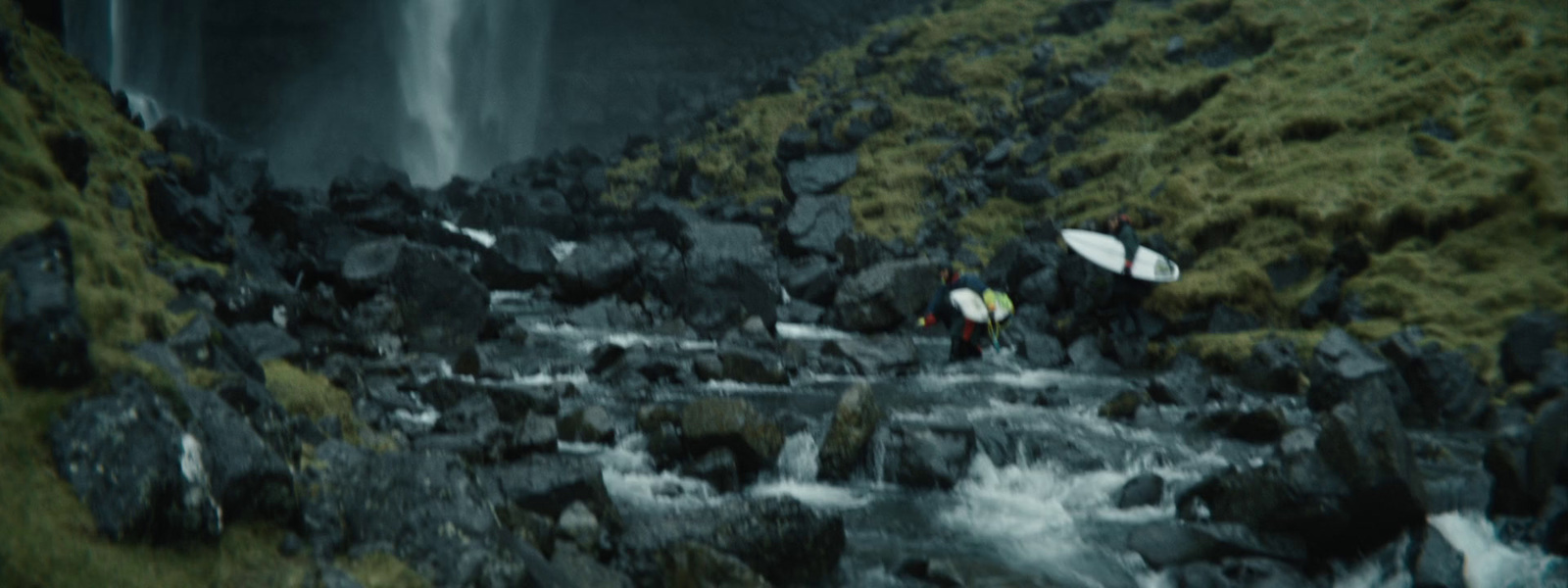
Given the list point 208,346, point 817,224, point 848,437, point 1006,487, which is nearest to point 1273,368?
point 1006,487

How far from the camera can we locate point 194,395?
4.18m

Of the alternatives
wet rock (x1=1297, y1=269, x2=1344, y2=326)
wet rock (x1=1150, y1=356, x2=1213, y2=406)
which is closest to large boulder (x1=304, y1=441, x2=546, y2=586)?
wet rock (x1=1150, y1=356, x2=1213, y2=406)

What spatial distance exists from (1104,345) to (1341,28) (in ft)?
46.7

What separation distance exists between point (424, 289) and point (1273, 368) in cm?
1294

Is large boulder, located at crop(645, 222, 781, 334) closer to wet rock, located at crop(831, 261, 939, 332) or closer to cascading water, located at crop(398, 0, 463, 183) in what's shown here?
wet rock, located at crop(831, 261, 939, 332)

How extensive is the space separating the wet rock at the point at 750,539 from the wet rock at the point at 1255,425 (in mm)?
5856

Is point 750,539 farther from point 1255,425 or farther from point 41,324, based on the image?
point 1255,425

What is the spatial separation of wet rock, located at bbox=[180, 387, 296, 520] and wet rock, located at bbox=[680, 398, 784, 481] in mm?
4706

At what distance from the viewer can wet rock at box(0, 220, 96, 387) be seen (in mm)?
3494

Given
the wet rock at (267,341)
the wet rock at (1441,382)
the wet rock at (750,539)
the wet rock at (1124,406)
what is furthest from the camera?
the wet rock at (1124,406)

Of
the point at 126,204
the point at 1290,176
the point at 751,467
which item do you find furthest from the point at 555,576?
the point at 1290,176

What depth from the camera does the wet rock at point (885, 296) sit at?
17.1 metres

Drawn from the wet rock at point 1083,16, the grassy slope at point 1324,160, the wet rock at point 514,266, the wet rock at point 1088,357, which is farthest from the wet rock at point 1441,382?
the wet rock at point 1083,16

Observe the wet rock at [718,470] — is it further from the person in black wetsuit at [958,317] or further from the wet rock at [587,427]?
the person in black wetsuit at [958,317]
